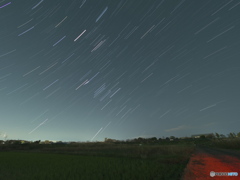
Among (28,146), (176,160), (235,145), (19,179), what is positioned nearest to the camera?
(19,179)

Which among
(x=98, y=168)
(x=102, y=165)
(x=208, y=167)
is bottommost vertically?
(x=98, y=168)

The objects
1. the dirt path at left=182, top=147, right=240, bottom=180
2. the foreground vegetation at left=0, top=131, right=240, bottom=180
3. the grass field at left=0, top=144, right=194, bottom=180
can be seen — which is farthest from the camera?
the foreground vegetation at left=0, top=131, right=240, bottom=180

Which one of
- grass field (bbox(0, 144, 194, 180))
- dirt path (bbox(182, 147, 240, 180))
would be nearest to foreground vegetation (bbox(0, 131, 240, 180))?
grass field (bbox(0, 144, 194, 180))

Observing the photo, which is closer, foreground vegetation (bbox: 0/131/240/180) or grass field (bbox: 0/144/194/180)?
grass field (bbox: 0/144/194/180)

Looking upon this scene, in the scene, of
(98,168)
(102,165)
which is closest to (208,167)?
(98,168)

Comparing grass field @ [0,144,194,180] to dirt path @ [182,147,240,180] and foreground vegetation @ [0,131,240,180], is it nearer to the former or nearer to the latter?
foreground vegetation @ [0,131,240,180]

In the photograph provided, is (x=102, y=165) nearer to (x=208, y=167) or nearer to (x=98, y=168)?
(x=98, y=168)

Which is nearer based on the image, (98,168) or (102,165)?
(98,168)

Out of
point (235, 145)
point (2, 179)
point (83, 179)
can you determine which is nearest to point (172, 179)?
point (83, 179)

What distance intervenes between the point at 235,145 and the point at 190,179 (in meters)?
39.9

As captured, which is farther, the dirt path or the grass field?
the grass field

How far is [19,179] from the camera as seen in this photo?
482 inches

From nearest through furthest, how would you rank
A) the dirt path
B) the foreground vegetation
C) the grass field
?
the dirt path → the grass field → the foreground vegetation

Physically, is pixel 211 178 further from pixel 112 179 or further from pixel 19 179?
pixel 19 179
